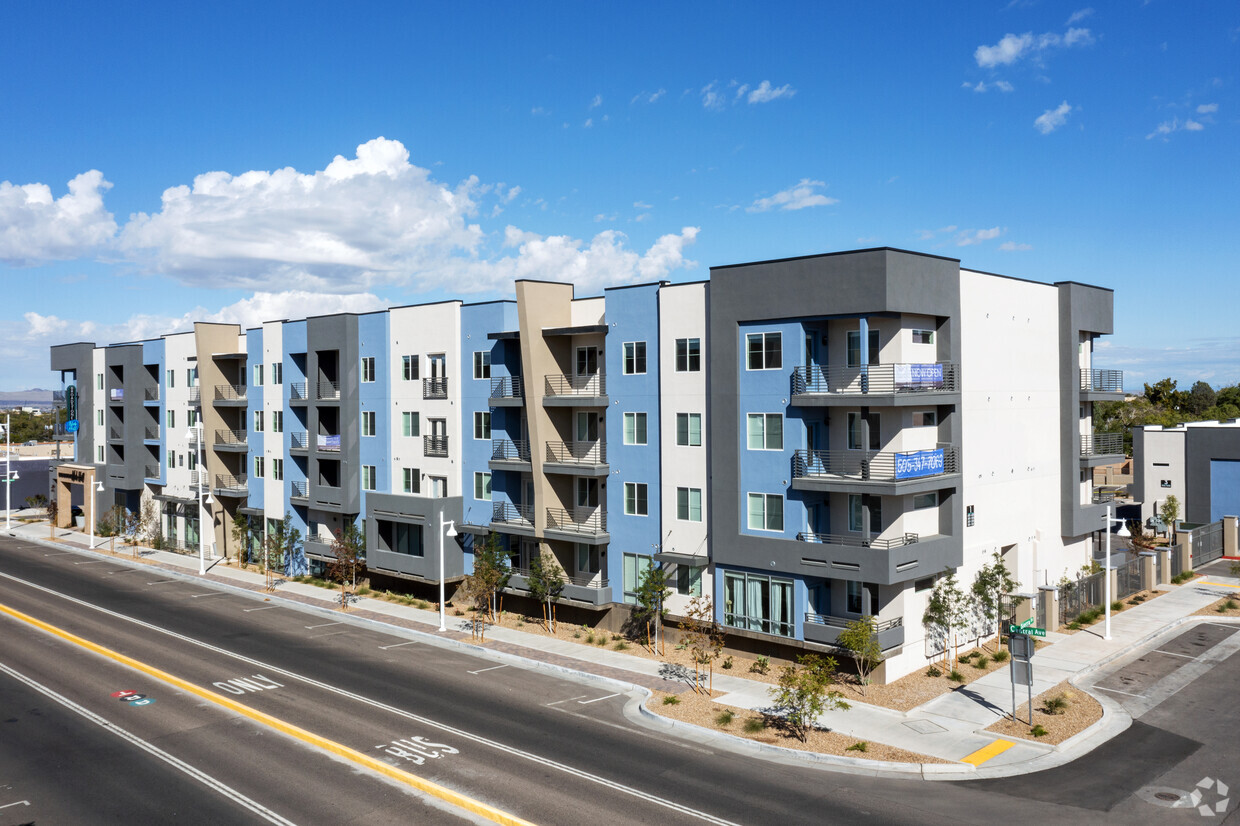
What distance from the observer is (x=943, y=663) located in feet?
111

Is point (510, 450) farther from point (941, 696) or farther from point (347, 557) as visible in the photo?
point (941, 696)

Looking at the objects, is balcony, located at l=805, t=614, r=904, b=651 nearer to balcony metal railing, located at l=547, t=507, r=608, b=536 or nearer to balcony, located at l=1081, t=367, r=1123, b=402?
balcony metal railing, located at l=547, t=507, r=608, b=536

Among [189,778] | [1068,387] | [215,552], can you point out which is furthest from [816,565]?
[215,552]

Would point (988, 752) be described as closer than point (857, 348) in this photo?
Yes

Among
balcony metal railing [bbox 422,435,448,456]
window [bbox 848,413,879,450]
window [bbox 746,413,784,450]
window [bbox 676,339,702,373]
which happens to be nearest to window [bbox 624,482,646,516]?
window [bbox 676,339,702,373]

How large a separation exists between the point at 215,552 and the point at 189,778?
139ft

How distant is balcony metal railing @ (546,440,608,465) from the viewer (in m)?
39.9

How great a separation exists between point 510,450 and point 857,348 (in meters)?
18.0

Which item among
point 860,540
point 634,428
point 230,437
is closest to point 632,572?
point 634,428

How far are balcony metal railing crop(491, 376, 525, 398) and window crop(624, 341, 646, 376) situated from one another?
6390 mm

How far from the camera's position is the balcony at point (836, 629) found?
31347mm

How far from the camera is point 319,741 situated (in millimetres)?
26047

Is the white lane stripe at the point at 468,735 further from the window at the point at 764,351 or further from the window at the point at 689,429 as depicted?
the window at the point at 764,351

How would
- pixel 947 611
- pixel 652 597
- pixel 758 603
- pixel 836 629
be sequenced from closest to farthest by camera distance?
Result: pixel 836 629 < pixel 947 611 < pixel 758 603 < pixel 652 597
